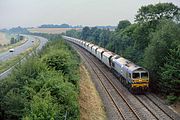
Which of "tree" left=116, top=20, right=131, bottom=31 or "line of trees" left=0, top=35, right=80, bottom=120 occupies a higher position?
"tree" left=116, top=20, right=131, bottom=31

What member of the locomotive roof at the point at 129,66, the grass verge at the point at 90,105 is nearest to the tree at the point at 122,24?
the locomotive roof at the point at 129,66

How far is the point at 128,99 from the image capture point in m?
36.6

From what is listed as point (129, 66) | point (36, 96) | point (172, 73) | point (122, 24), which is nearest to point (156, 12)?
point (129, 66)

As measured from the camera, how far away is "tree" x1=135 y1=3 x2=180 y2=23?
51.0m

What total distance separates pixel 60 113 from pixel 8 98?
14.4 ft

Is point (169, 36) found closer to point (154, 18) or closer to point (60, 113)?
point (154, 18)

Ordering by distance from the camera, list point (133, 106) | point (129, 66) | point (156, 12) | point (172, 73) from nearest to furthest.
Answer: point (172, 73), point (133, 106), point (129, 66), point (156, 12)

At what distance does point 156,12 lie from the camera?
168 ft

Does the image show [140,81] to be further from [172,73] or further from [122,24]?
[122,24]

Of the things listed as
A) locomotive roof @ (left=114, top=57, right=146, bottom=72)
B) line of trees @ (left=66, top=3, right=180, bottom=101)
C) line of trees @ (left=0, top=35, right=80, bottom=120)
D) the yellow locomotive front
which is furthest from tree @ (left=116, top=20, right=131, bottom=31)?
line of trees @ (left=0, top=35, right=80, bottom=120)

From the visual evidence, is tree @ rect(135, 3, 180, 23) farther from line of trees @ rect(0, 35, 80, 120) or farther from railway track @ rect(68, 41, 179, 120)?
line of trees @ rect(0, 35, 80, 120)

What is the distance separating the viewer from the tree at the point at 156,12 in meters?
51.0

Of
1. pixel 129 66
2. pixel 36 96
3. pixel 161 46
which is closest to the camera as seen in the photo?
pixel 36 96

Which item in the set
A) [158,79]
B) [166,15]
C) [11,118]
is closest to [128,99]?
[158,79]
